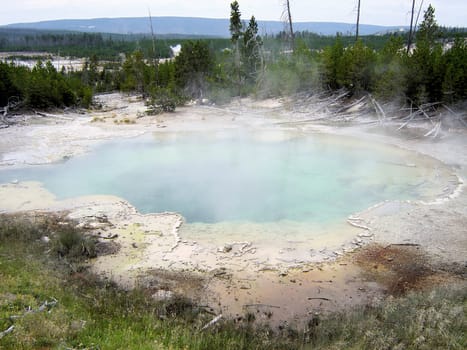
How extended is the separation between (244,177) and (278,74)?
39.7ft

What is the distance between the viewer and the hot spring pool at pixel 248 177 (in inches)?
337

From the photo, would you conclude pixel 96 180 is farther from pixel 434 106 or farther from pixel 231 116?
→ pixel 434 106

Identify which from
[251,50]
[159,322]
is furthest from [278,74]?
[159,322]

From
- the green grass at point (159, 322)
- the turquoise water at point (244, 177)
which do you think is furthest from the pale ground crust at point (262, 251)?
the turquoise water at point (244, 177)

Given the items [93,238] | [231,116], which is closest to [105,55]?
[231,116]

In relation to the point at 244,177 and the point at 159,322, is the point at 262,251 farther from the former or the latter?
the point at 244,177

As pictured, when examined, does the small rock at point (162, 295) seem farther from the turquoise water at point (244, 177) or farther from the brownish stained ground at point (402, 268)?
the brownish stained ground at point (402, 268)

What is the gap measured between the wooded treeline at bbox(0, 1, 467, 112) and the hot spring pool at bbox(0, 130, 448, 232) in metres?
4.00

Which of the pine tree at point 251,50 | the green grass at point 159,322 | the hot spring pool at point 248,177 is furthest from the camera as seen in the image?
the pine tree at point 251,50

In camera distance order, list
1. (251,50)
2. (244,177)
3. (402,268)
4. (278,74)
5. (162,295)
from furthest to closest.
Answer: (251,50) → (278,74) → (244,177) → (402,268) → (162,295)

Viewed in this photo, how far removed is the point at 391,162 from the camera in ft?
37.2

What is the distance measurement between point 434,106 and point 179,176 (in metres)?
10.3

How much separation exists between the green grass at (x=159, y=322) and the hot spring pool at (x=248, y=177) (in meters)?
2.90

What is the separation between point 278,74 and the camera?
21.1m
